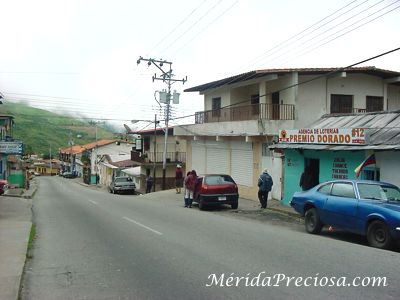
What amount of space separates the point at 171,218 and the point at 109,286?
9.53m

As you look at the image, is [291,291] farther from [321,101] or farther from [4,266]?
[321,101]

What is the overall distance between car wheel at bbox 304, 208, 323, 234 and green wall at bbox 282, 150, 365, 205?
4.54 metres

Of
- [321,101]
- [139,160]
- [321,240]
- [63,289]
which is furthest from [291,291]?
[139,160]

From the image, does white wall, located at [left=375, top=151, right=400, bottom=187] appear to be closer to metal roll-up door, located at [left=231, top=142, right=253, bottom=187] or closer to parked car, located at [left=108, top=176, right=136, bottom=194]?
metal roll-up door, located at [left=231, top=142, right=253, bottom=187]

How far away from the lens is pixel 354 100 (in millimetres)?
25094

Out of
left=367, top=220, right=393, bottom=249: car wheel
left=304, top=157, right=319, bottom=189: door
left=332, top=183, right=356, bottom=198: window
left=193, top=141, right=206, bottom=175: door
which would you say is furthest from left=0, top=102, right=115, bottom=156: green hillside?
left=367, top=220, right=393, bottom=249: car wheel

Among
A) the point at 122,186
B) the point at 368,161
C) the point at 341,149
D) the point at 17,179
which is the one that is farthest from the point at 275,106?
the point at 17,179

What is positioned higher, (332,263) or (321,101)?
(321,101)

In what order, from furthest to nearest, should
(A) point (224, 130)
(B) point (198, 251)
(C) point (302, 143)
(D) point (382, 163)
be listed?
(A) point (224, 130) → (C) point (302, 143) → (D) point (382, 163) → (B) point (198, 251)

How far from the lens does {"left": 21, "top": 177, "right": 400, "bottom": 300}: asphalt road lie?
22.1 feet

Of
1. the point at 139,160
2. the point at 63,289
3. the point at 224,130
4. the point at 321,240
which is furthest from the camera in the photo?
the point at 139,160

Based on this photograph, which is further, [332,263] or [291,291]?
[332,263]

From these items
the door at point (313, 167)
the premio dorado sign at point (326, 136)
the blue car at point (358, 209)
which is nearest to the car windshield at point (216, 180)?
the premio dorado sign at point (326, 136)

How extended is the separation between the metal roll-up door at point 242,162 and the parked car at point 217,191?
557cm
